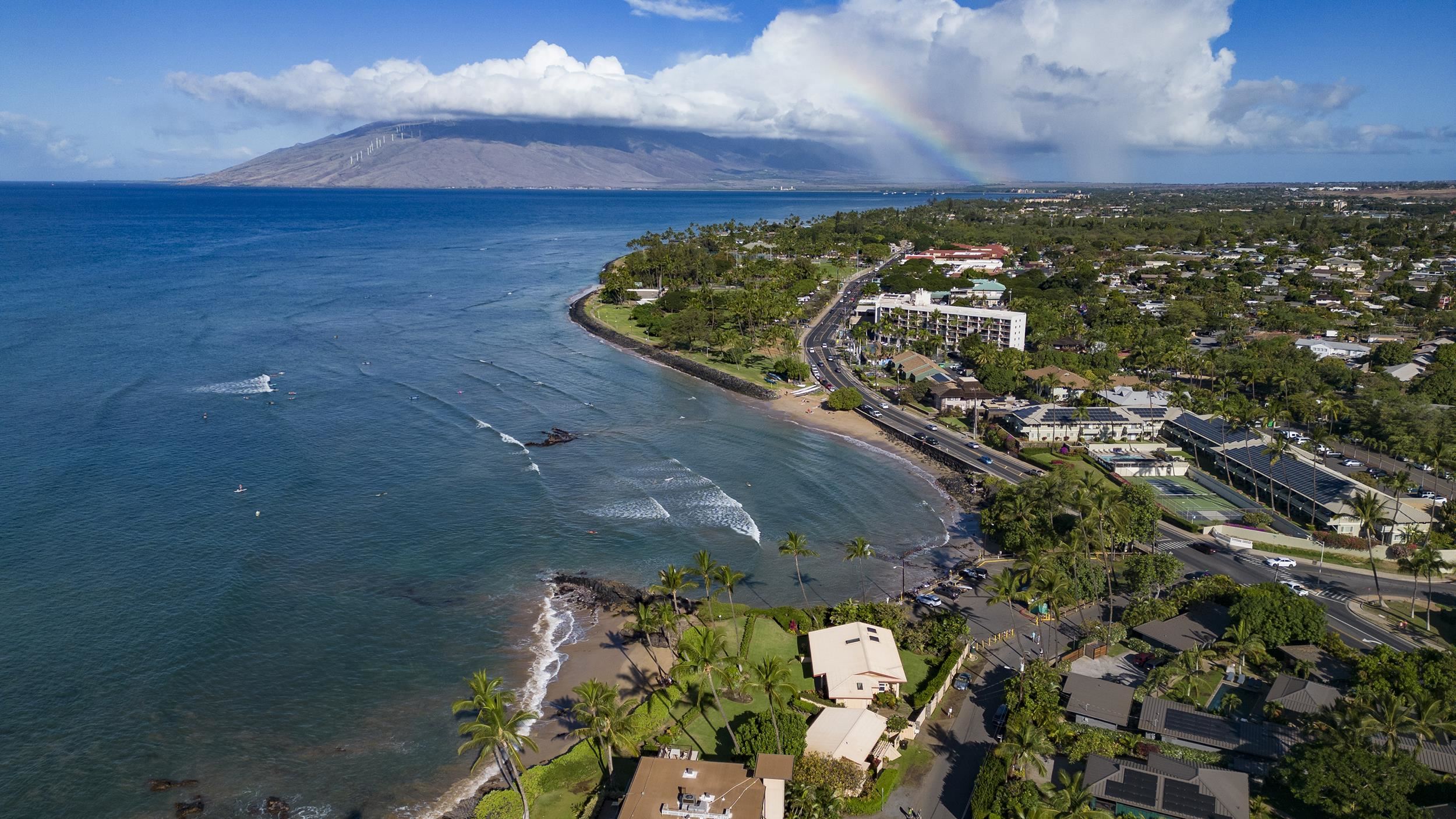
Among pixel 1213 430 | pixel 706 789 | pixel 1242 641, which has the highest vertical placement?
pixel 1213 430

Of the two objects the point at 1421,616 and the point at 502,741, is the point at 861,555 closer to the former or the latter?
the point at 502,741

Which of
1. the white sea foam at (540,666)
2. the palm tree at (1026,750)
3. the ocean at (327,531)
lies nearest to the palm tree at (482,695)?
the white sea foam at (540,666)

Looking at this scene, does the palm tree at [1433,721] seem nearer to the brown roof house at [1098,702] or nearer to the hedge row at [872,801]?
the brown roof house at [1098,702]

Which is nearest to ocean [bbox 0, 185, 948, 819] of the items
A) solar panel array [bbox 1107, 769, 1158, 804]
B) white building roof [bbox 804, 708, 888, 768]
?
white building roof [bbox 804, 708, 888, 768]

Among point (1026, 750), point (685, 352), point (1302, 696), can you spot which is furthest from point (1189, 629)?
point (685, 352)

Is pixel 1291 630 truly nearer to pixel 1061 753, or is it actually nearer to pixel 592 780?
pixel 1061 753
